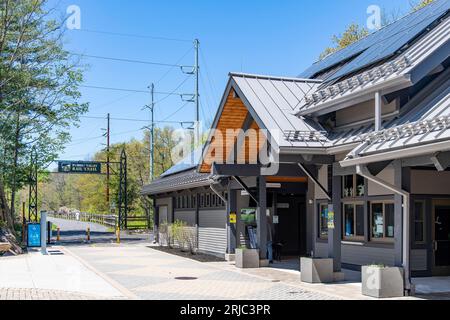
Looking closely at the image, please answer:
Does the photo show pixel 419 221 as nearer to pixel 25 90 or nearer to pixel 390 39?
pixel 390 39

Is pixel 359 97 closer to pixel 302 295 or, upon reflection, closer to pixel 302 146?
pixel 302 146

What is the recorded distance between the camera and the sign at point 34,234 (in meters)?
26.8

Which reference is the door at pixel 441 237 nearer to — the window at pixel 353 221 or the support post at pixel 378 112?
the window at pixel 353 221

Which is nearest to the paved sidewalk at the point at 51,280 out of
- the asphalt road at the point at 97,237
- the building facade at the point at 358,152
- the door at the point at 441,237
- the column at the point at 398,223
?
the building facade at the point at 358,152

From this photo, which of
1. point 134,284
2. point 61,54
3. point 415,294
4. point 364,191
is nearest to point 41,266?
point 134,284

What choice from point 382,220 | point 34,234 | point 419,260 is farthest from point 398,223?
point 34,234

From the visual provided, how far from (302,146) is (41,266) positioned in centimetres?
1002

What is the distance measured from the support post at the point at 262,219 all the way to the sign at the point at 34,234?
44.7 ft

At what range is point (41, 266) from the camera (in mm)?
18672

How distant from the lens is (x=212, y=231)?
76.0 feet

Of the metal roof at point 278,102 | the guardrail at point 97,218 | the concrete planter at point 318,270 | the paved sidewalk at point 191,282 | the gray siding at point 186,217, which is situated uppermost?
the metal roof at point 278,102

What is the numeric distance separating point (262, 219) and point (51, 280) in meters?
6.47

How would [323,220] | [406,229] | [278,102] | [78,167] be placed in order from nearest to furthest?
1. [406,229]
2. [278,102]
3. [323,220]
4. [78,167]

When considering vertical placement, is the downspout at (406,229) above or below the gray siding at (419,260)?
above
